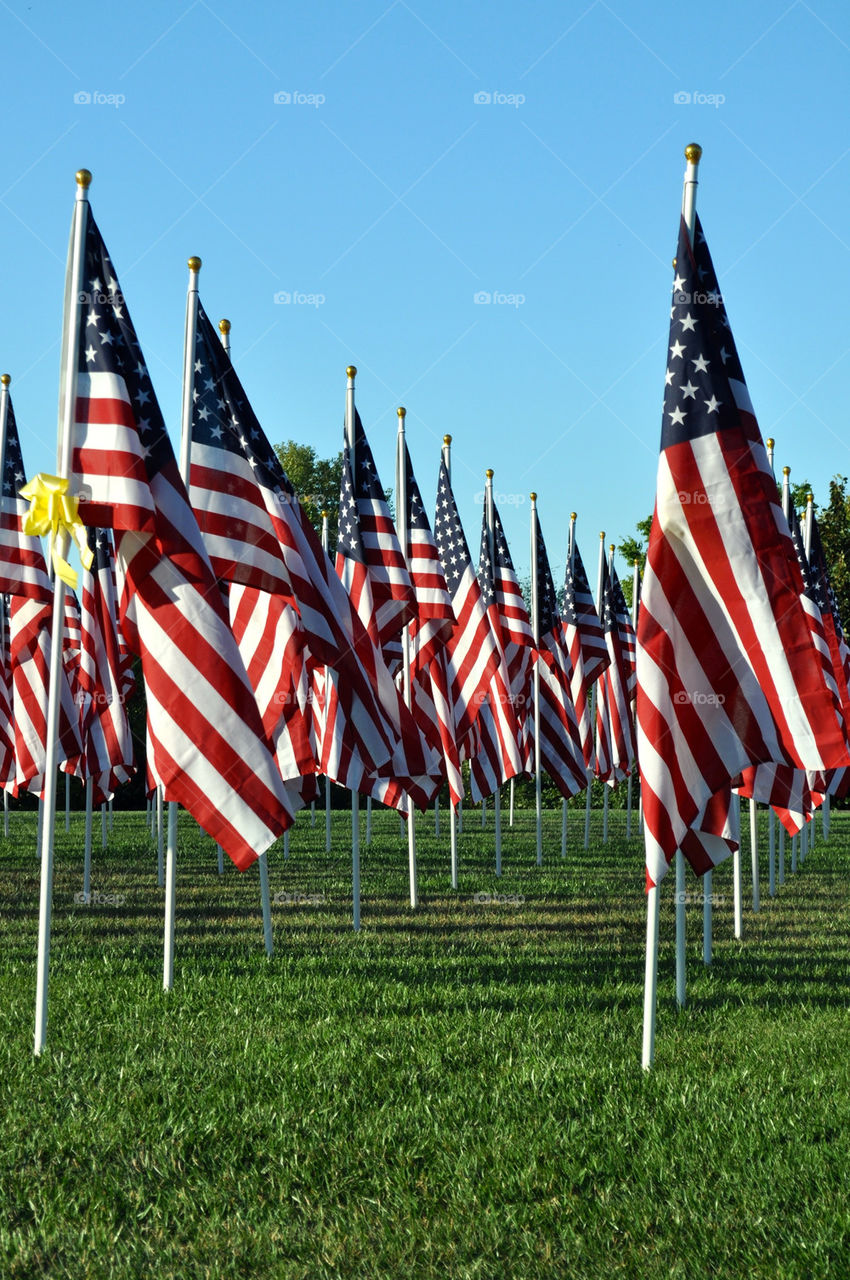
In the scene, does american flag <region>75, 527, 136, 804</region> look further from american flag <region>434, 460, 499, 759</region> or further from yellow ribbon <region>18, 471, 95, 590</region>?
yellow ribbon <region>18, 471, 95, 590</region>

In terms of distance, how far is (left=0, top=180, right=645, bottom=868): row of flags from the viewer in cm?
811

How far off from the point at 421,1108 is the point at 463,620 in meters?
11.9

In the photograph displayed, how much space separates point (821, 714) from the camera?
25.5 feet

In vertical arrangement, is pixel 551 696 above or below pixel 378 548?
below

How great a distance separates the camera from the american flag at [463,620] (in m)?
17.9

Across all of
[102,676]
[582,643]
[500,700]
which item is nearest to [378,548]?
[500,700]

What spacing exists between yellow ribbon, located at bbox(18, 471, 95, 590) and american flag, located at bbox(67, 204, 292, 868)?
0.43m

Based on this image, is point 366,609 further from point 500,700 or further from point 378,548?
point 500,700

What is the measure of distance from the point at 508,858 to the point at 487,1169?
17.0 m

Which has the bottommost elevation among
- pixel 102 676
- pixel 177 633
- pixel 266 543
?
pixel 177 633

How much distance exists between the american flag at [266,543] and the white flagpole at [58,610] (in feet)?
7.17

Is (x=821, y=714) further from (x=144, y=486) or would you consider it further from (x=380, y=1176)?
(x=144, y=486)

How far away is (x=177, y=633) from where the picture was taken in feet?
27.1

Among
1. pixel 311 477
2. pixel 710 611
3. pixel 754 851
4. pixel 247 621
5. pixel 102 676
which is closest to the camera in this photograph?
pixel 710 611
